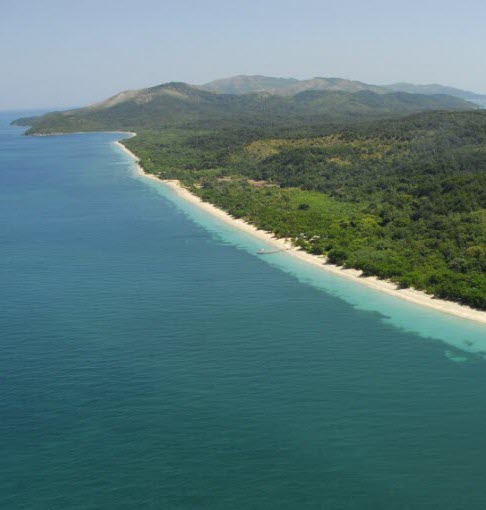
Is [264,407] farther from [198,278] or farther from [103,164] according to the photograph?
[103,164]

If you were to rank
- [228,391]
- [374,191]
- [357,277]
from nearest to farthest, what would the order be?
[228,391] < [357,277] < [374,191]

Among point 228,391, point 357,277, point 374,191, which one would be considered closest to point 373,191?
point 374,191

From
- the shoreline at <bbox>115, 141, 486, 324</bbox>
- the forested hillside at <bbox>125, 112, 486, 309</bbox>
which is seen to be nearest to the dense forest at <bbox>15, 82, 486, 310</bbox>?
the forested hillside at <bbox>125, 112, 486, 309</bbox>

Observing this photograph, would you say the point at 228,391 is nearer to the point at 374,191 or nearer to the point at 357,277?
the point at 357,277

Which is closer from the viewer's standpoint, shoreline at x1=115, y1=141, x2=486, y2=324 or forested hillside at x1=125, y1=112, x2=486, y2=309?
shoreline at x1=115, y1=141, x2=486, y2=324

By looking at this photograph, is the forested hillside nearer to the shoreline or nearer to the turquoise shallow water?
the shoreline

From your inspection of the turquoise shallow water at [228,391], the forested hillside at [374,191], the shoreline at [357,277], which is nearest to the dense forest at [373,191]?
the forested hillside at [374,191]
